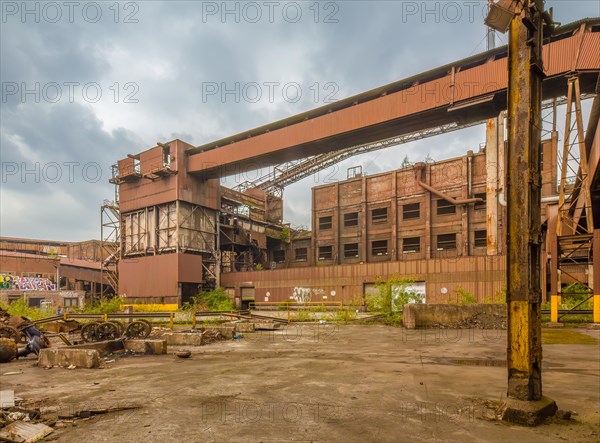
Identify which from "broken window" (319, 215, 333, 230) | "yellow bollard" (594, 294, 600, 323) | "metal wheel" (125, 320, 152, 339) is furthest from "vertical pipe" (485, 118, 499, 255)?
"metal wheel" (125, 320, 152, 339)

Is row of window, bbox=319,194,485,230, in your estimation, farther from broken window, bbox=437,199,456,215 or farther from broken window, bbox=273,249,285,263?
broken window, bbox=273,249,285,263

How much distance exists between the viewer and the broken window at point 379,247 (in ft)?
118

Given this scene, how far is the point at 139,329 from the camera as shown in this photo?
44.8ft

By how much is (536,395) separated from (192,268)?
29.3m

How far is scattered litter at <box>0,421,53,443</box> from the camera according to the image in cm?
454

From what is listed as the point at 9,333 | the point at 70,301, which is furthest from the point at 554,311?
the point at 70,301

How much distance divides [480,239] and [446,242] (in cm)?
266

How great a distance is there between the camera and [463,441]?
435 centimetres

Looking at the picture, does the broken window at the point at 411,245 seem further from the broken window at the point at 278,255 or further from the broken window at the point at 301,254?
the broken window at the point at 278,255

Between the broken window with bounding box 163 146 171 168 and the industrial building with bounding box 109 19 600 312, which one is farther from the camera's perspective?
the broken window with bounding box 163 146 171 168

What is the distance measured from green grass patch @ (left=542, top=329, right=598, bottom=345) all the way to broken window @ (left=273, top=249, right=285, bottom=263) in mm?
30949

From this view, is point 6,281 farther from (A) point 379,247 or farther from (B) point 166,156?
(A) point 379,247

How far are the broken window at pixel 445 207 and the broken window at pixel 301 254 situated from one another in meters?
15.0

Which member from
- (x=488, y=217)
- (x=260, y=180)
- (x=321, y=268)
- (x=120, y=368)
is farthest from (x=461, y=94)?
(x=260, y=180)
